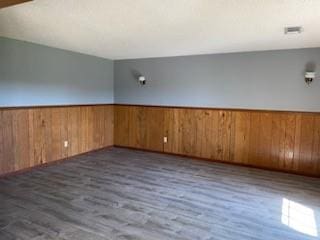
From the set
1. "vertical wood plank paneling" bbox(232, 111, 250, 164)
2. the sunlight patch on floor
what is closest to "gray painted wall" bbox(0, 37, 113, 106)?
"vertical wood plank paneling" bbox(232, 111, 250, 164)

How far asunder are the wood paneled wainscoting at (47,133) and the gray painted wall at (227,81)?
3.65ft

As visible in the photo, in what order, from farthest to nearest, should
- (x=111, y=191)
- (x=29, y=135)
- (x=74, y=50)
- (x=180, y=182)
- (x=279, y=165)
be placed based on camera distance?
(x=74, y=50) < (x=279, y=165) < (x=29, y=135) < (x=180, y=182) < (x=111, y=191)

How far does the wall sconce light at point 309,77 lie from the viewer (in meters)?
4.26

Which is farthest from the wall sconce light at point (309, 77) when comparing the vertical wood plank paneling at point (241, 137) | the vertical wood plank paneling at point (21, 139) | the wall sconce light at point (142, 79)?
the vertical wood plank paneling at point (21, 139)

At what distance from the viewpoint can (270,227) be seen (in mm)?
2635

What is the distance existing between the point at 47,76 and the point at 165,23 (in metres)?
2.74

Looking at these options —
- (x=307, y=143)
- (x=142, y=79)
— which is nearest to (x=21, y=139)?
(x=142, y=79)

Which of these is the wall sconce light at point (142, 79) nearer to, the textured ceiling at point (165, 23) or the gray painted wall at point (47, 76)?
the gray painted wall at point (47, 76)

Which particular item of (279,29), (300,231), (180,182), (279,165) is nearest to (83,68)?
(180,182)

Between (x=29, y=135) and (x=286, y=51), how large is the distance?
4837 millimetres

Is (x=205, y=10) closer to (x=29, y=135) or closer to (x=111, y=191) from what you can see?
(x=111, y=191)

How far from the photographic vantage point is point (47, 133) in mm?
4703

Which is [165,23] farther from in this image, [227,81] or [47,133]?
[47,133]

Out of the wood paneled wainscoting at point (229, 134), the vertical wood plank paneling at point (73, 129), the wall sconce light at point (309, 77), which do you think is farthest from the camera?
the vertical wood plank paneling at point (73, 129)
